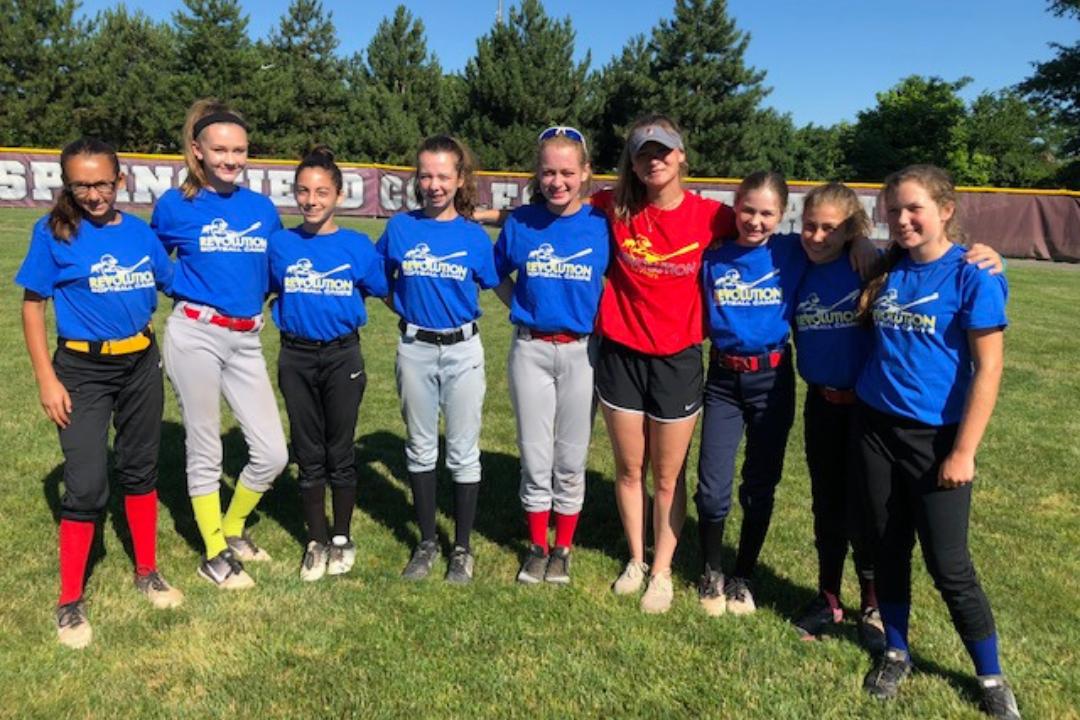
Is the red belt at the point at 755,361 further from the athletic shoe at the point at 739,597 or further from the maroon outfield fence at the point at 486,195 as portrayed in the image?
the maroon outfield fence at the point at 486,195

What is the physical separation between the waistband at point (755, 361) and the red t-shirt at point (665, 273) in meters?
0.16

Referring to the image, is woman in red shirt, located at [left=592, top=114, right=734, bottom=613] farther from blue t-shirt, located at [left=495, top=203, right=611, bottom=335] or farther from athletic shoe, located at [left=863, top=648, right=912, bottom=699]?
athletic shoe, located at [left=863, top=648, right=912, bottom=699]

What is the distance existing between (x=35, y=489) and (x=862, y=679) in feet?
14.8

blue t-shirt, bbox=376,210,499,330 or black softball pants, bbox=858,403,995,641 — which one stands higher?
blue t-shirt, bbox=376,210,499,330

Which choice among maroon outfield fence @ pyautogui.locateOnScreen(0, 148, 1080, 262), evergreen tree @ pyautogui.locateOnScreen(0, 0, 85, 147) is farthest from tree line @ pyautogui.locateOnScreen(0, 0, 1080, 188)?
maroon outfield fence @ pyautogui.locateOnScreen(0, 148, 1080, 262)

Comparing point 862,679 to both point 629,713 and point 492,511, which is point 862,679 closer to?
point 629,713

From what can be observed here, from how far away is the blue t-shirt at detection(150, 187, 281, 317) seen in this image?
3377 millimetres

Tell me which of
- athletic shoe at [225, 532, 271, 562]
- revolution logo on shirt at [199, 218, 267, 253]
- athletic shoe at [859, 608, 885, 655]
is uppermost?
revolution logo on shirt at [199, 218, 267, 253]

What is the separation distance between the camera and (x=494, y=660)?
121 inches

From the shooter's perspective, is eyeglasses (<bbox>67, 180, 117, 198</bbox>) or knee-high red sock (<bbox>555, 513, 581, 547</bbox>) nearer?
eyeglasses (<bbox>67, 180, 117, 198</bbox>)

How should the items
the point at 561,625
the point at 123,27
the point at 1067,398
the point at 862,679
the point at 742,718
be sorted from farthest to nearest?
the point at 123,27 < the point at 1067,398 < the point at 561,625 < the point at 862,679 < the point at 742,718

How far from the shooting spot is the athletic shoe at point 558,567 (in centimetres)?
374

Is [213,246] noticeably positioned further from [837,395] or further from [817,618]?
[817,618]

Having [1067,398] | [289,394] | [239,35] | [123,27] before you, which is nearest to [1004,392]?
[1067,398]
